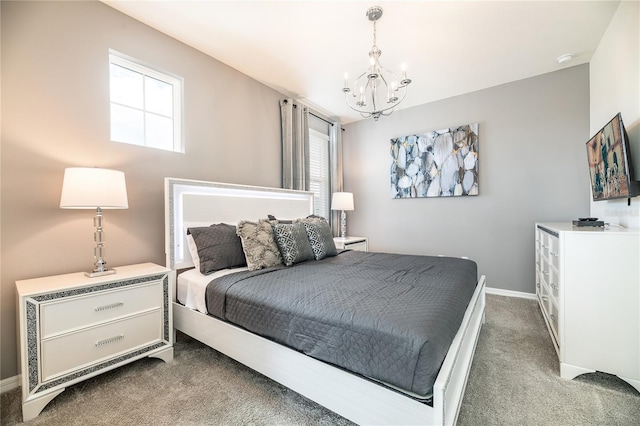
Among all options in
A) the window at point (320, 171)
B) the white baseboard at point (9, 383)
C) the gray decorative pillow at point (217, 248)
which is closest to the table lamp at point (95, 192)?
→ the gray decorative pillow at point (217, 248)

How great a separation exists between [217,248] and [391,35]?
250 centimetres

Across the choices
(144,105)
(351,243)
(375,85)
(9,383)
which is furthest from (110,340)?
(375,85)

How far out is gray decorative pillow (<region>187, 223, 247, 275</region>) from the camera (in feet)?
7.16

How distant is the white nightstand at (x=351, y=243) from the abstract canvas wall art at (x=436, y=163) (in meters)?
0.90

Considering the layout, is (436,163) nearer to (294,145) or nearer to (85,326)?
(294,145)

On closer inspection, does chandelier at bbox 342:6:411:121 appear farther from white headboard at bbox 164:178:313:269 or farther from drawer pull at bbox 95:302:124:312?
drawer pull at bbox 95:302:124:312

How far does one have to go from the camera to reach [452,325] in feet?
4.27

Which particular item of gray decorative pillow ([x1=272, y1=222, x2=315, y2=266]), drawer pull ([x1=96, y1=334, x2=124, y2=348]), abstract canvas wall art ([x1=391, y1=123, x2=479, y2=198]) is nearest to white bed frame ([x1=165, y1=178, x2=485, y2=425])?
drawer pull ([x1=96, y1=334, x2=124, y2=348])

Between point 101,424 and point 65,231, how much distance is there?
Result: 4.31ft

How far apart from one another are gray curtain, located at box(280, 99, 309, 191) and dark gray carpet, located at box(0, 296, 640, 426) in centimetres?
235

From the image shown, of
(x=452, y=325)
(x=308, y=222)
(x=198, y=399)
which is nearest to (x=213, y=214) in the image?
(x=308, y=222)

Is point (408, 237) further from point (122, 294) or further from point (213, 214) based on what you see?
point (122, 294)

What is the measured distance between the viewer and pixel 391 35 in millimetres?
2490

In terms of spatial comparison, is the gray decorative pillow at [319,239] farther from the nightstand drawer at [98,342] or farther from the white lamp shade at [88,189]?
the white lamp shade at [88,189]
